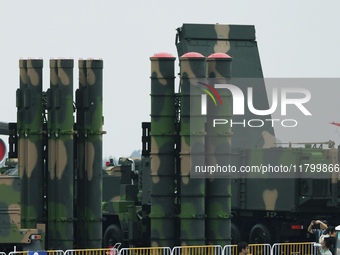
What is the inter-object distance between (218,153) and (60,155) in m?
4.04

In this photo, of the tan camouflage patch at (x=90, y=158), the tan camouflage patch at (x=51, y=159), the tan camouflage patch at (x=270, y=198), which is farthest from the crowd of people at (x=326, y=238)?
the tan camouflage patch at (x=51, y=159)

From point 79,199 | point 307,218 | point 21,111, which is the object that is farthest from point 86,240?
point 307,218

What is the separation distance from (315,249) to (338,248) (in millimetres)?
6525

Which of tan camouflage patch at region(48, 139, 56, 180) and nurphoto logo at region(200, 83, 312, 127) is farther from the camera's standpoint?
nurphoto logo at region(200, 83, 312, 127)

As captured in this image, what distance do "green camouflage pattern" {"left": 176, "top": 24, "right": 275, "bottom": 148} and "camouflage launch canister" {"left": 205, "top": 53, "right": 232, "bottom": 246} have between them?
7840mm

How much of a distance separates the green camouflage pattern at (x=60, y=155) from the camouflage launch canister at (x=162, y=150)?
2211 millimetres

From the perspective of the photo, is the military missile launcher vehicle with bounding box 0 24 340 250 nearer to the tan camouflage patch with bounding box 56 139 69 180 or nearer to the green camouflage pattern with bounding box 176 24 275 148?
the tan camouflage patch with bounding box 56 139 69 180

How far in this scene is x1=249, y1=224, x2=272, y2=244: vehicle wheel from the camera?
42.7m

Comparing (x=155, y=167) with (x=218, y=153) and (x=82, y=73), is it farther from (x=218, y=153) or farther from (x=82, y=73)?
(x=82, y=73)

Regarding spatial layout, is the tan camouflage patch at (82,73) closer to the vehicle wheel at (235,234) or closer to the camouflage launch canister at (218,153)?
the camouflage launch canister at (218,153)

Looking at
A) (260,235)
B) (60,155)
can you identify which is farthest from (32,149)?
(260,235)

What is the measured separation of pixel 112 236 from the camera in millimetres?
44500

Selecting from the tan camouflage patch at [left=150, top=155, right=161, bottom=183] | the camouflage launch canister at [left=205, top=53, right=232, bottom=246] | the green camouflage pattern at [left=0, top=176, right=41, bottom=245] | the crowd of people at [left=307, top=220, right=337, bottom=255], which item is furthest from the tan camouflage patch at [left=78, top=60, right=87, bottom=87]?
the crowd of people at [left=307, top=220, right=337, bottom=255]

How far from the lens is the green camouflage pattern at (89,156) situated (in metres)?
37.5
